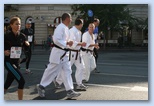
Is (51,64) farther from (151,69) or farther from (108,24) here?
(108,24)

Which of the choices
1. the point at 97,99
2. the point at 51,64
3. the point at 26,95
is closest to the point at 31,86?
the point at 26,95

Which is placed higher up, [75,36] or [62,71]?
[75,36]

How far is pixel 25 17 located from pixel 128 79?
4.01 meters

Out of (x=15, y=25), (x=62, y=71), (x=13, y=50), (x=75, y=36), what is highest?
(x=15, y=25)

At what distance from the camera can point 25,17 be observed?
10414mm

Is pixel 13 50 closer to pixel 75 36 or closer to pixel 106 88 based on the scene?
pixel 75 36

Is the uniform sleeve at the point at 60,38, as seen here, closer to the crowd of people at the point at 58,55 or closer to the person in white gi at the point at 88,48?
the crowd of people at the point at 58,55

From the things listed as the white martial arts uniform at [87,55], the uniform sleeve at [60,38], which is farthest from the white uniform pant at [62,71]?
the white martial arts uniform at [87,55]

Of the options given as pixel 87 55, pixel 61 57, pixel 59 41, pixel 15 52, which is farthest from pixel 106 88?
pixel 15 52

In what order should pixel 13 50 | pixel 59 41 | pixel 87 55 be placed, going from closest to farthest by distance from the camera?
pixel 13 50
pixel 59 41
pixel 87 55

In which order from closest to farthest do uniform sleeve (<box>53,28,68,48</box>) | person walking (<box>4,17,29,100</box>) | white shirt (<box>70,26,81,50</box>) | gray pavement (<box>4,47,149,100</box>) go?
1. person walking (<box>4,17,29,100</box>)
2. uniform sleeve (<box>53,28,68,48</box>)
3. gray pavement (<box>4,47,149,100</box>)
4. white shirt (<box>70,26,81,50</box>)

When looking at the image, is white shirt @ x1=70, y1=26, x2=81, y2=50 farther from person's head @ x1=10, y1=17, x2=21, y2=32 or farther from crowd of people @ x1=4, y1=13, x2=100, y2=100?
person's head @ x1=10, y1=17, x2=21, y2=32

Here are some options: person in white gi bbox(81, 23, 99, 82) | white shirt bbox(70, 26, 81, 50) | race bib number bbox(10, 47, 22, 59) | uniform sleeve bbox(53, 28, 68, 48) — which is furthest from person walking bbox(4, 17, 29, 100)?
person in white gi bbox(81, 23, 99, 82)

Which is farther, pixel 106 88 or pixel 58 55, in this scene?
pixel 106 88
